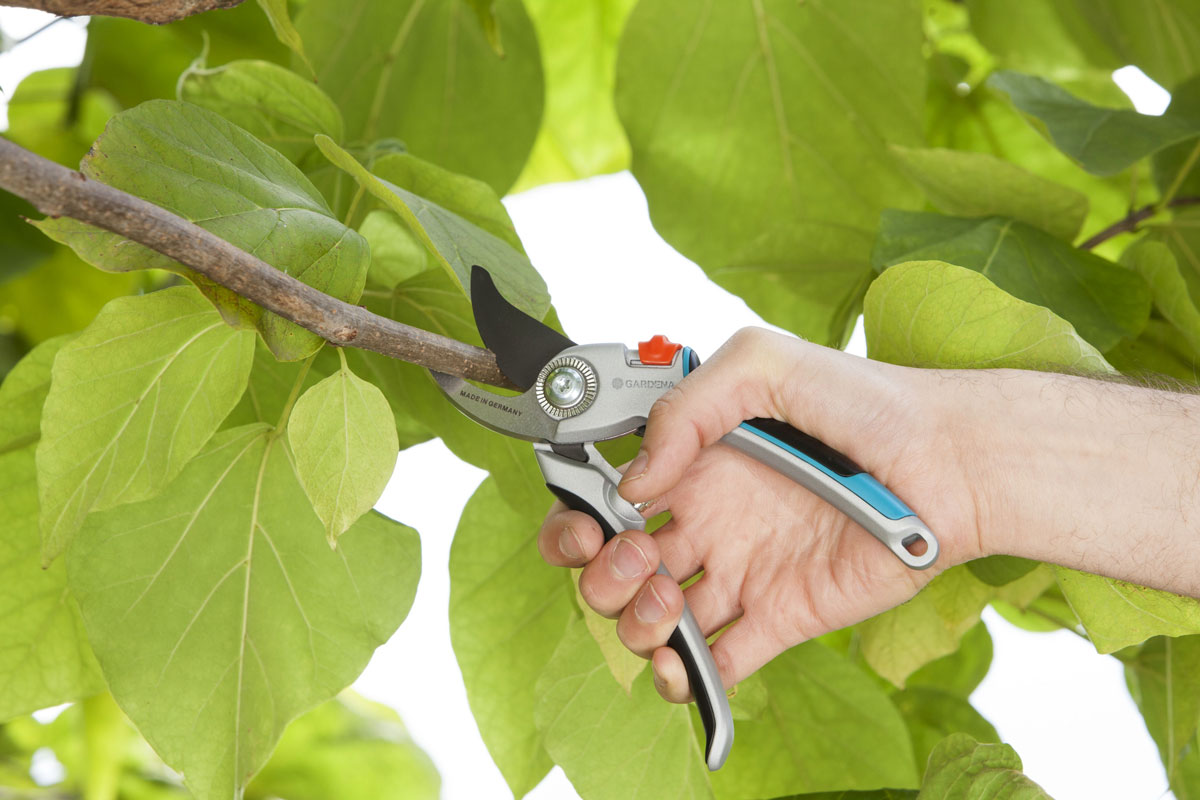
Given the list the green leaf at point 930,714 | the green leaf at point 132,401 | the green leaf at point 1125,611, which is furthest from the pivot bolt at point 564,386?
the green leaf at point 930,714

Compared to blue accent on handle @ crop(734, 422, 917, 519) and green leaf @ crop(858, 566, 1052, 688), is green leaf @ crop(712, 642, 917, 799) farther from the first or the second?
blue accent on handle @ crop(734, 422, 917, 519)

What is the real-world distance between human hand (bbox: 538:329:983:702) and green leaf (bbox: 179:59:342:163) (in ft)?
0.62

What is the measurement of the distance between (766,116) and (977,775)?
33 centimetres

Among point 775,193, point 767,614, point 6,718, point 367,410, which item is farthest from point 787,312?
point 6,718

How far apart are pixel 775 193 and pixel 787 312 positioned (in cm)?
7

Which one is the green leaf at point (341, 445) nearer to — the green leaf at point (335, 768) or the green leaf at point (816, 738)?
the green leaf at point (816, 738)

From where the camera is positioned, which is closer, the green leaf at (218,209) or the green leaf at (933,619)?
the green leaf at (218,209)

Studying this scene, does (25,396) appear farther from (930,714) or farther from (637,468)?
(930,714)

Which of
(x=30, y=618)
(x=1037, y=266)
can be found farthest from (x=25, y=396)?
(x=1037, y=266)

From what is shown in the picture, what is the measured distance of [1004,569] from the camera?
14.9 inches

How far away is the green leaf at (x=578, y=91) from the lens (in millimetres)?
594

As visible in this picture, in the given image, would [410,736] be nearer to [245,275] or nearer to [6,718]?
[6,718]

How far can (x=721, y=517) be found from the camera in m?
0.43

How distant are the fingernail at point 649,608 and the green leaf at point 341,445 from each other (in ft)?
0.39
